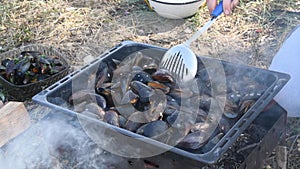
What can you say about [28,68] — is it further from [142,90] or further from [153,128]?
[153,128]

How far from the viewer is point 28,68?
288 centimetres

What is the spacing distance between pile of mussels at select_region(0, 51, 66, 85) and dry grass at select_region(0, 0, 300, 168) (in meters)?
0.34

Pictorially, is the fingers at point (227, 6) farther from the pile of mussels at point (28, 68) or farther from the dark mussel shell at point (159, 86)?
the pile of mussels at point (28, 68)

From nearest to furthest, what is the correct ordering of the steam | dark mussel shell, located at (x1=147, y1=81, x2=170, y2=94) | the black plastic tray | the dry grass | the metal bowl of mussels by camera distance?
1. the black plastic tray
2. dark mussel shell, located at (x1=147, y1=81, x2=170, y2=94)
3. the steam
4. the metal bowl of mussels
5. the dry grass

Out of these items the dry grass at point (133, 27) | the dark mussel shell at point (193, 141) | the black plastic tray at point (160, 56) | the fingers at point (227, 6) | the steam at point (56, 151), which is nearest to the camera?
the black plastic tray at point (160, 56)

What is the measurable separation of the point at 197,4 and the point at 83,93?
2.09 m

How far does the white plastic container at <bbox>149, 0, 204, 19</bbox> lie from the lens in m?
3.57

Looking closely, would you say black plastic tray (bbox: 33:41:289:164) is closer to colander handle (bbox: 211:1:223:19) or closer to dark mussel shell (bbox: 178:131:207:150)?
dark mussel shell (bbox: 178:131:207:150)

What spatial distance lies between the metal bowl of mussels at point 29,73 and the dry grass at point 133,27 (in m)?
0.34

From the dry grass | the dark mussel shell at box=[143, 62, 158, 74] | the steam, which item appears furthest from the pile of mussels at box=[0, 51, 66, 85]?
the dark mussel shell at box=[143, 62, 158, 74]

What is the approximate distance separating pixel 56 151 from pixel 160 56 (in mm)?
725

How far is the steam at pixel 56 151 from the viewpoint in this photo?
1.93m

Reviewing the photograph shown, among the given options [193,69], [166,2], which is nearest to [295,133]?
[193,69]

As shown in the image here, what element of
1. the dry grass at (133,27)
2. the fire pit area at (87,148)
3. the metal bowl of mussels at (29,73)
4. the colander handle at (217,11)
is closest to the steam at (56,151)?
the fire pit area at (87,148)
